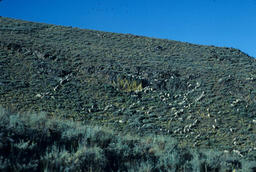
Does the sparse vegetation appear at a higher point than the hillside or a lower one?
lower

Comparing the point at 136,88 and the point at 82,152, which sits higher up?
the point at 136,88

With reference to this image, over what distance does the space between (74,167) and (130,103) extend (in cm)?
766

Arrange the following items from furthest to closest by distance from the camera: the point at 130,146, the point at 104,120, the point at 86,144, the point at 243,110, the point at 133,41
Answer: the point at 133,41
the point at 243,110
the point at 104,120
the point at 130,146
the point at 86,144

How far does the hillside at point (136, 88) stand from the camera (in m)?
10.1

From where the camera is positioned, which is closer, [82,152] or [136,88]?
[82,152]

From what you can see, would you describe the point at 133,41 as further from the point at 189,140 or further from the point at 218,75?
the point at 189,140

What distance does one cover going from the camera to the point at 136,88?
1429 cm

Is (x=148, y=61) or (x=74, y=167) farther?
(x=148, y=61)

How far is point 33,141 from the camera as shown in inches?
219

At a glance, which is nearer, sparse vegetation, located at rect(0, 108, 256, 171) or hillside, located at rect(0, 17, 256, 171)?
sparse vegetation, located at rect(0, 108, 256, 171)

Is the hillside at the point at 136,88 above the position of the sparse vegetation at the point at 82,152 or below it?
above

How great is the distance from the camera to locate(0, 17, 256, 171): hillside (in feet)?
33.2

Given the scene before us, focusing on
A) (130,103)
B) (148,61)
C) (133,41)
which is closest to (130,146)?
(130,103)

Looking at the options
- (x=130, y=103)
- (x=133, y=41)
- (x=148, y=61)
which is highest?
(x=133, y=41)
